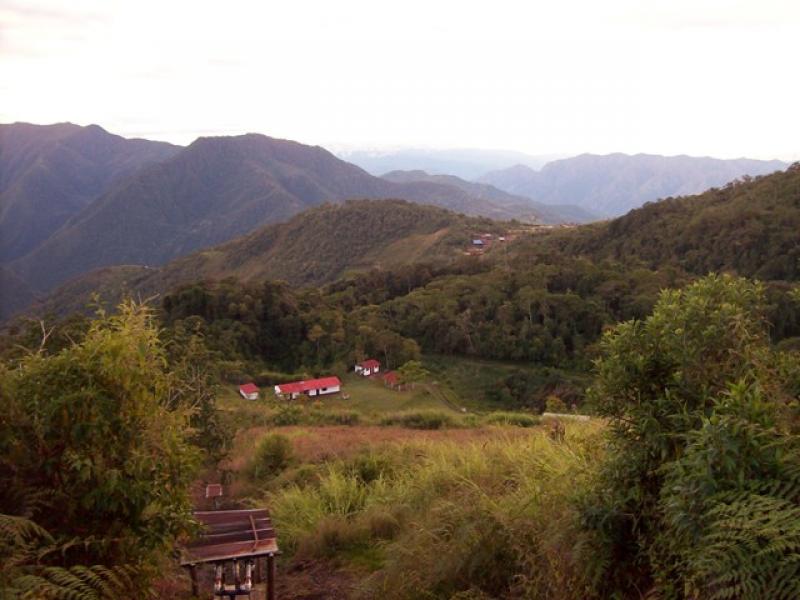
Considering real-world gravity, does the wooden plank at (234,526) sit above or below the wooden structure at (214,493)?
above

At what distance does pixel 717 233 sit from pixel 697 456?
54.4 metres

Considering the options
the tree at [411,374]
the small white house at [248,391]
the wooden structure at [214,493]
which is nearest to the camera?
the wooden structure at [214,493]

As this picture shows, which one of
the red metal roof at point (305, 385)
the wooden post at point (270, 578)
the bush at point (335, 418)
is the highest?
the wooden post at point (270, 578)

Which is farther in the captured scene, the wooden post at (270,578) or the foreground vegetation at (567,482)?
the wooden post at (270,578)

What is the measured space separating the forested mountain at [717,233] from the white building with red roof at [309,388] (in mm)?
28541

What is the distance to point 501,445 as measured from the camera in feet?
21.2

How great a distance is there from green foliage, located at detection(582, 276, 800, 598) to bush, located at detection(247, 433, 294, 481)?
6516mm

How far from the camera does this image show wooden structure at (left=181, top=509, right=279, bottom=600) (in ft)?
14.7

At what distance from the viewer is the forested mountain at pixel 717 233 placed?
44.9 metres

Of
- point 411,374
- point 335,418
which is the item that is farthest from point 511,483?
point 411,374

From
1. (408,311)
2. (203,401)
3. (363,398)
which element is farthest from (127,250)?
(203,401)

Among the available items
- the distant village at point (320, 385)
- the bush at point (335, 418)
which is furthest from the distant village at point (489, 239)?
the bush at point (335, 418)

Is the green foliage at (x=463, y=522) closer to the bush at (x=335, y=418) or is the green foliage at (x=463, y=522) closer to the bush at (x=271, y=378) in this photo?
the bush at (x=335, y=418)

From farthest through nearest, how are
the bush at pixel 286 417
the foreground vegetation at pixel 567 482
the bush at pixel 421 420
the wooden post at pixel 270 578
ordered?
the bush at pixel 286 417 → the bush at pixel 421 420 → the wooden post at pixel 270 578 → the foreground vegetation at pixel 567 482
